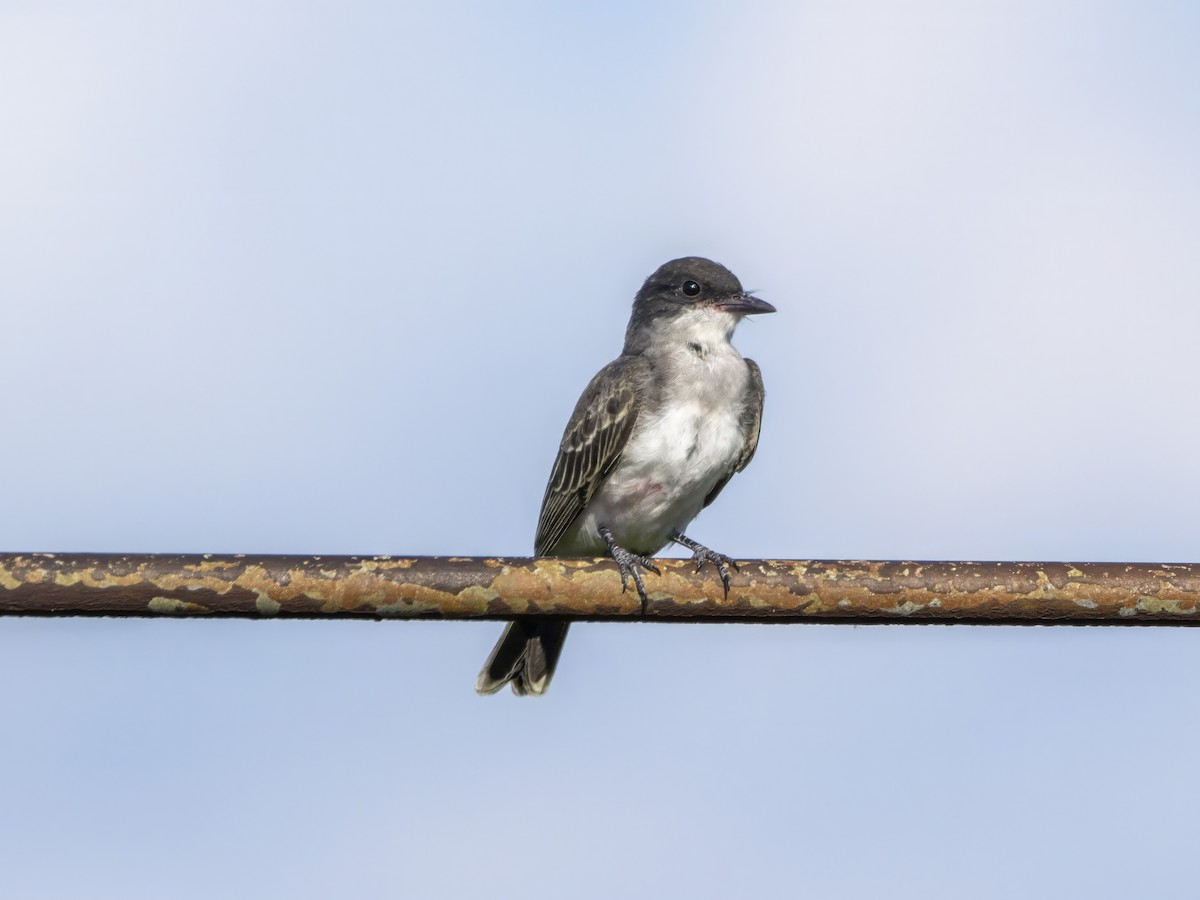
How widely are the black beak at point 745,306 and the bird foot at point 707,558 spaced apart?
145 centimetres

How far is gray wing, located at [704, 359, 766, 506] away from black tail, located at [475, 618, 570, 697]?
5.15ft

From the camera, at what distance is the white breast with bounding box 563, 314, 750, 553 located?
29.7ft

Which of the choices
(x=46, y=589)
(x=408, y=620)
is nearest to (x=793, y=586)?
(x=408, y=620)

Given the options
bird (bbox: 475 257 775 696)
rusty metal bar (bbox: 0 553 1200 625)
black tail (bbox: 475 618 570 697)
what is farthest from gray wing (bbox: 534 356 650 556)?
rusty metal bar (bbox: 0 553 1200 625)

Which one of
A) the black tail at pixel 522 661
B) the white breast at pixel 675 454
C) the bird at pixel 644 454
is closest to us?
the black tail at pixel 522 661

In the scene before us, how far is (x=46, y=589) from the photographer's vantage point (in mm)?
4266

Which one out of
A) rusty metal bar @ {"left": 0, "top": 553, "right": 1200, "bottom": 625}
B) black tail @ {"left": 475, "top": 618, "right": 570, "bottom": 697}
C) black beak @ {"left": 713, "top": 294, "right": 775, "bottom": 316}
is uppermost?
black beak @ {"left": 713, "top": 294, "right": 775, "bottom": 316}

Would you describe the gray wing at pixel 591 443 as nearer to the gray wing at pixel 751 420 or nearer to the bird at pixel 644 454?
the bird at pixel 644 454

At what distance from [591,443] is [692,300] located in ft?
4.47

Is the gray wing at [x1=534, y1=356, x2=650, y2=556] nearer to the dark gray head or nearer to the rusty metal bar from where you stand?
the dark gray head

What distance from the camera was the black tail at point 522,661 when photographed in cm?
859

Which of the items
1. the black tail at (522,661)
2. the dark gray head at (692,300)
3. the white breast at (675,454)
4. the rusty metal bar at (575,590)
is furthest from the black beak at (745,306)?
the rusty metal bar at (575,590)

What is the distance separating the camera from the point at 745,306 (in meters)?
9.84

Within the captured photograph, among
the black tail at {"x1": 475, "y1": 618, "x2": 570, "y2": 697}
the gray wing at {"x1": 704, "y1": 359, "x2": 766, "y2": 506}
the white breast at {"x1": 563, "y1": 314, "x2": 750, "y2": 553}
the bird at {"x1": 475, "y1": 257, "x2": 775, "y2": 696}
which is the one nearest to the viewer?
the black tail at {"x1": 475, "y1": 618, "x2": 570, "y2": 697}
